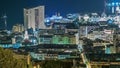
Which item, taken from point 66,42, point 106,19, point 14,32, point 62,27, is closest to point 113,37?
point 66,42

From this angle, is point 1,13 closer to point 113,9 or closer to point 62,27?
point 62,27

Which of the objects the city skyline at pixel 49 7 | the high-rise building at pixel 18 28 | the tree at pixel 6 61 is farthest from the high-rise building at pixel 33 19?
the tree at pixel 6 61

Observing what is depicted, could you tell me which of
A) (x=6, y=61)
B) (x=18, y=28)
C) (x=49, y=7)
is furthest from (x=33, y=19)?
(x=6, y=61)

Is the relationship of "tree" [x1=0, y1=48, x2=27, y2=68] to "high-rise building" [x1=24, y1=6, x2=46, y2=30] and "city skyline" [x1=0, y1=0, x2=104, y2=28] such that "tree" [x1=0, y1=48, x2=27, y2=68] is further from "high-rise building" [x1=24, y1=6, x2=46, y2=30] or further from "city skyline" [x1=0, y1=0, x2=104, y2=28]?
"city skyline" [x1=0, y1=0, x2=104, y2=28]

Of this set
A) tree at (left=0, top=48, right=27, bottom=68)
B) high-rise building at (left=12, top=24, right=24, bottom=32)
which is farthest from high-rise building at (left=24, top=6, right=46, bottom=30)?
tree at (left=0, top=48, right=27, bottom=68)

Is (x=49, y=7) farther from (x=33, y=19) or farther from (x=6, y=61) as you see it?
(x=6, y=61)
